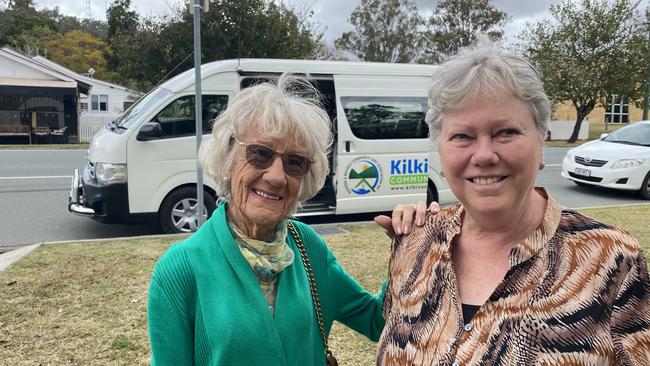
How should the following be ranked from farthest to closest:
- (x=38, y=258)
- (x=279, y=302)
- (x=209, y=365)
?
(x=38, y=258)
(x=279, y=302)
(x=209, y=365)

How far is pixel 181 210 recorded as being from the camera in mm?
6848

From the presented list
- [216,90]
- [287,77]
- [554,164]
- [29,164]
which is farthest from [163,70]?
[287,77]

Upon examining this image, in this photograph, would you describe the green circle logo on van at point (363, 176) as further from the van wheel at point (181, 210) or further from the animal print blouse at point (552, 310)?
the animal print blouse at point (552, 310)

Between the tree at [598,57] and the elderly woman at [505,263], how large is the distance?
2760 cm

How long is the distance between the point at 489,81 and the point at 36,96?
2996cm

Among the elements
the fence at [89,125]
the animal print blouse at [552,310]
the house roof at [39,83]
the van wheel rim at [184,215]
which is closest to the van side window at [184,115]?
the van wheel rim at [184,215]

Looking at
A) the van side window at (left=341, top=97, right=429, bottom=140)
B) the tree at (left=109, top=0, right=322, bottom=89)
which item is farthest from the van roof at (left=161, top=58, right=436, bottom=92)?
the tree at (left=109, top=0, right=322, bottom=89)

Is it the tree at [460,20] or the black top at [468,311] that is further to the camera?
the tree at [460,20]

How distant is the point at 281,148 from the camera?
1757 millimetres

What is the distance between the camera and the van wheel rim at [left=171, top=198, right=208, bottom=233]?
681 cm

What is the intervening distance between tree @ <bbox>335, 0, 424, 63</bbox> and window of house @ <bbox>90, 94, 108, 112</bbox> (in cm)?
2000

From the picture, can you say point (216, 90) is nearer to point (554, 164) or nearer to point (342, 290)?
point (342, 290)

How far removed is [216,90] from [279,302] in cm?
540

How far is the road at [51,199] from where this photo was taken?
A: 7.18m
